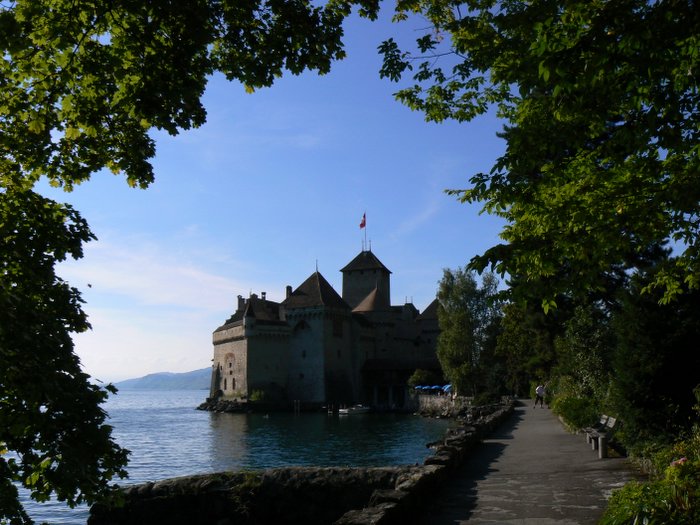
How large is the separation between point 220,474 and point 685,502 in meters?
10.1

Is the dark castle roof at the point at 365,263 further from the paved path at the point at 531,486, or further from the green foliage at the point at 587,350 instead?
the paved path at the point at 531,486

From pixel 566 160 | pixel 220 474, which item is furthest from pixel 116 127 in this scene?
pixel 220 474

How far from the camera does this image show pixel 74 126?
6996 millimetres

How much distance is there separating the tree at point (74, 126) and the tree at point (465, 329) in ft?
157

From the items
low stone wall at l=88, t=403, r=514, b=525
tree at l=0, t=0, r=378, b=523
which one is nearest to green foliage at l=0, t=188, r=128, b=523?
tree at l=0, t=0, r=378, b=523

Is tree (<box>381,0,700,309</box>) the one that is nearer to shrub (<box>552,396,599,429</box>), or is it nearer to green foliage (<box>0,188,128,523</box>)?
green foliage (<box>0,188,128,523</box>)

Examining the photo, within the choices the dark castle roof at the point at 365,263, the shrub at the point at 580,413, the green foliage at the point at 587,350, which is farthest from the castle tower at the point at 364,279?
Answer: the shrub at the point at 580,413

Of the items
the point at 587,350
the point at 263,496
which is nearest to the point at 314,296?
the point at 587,350

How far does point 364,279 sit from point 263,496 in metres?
72.1

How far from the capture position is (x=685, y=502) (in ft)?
20.0

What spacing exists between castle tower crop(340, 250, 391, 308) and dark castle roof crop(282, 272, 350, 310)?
12.3 meters

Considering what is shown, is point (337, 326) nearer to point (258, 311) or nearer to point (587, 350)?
point (258, 311)

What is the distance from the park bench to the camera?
13.2 meters

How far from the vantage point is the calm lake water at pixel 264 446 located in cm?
2673
